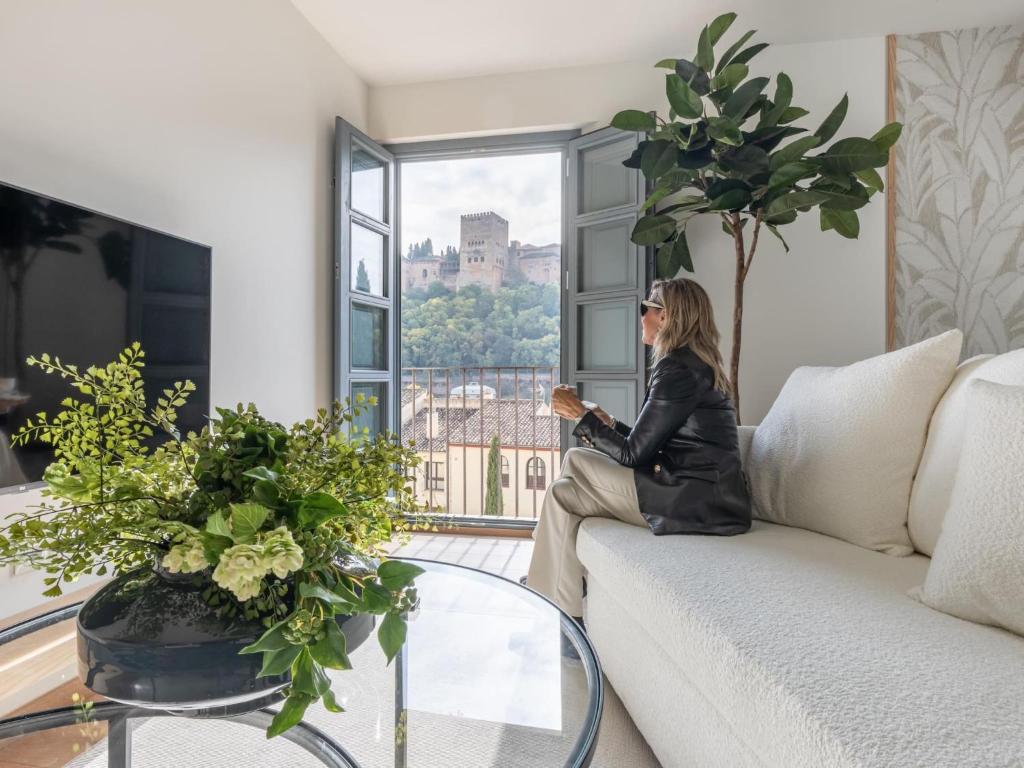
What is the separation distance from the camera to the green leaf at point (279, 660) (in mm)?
559

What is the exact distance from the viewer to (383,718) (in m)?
0.84

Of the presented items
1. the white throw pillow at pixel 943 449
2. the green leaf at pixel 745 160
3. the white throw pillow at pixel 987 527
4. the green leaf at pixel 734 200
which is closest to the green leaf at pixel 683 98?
the green leaf at pixel 745 160

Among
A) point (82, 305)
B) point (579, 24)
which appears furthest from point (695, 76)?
point (82, 305)

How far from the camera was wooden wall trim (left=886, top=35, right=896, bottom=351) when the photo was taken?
9.75ft

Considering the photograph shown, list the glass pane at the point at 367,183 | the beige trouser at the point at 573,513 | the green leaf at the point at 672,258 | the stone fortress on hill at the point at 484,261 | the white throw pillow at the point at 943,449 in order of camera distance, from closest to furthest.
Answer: the white throw pillow at the point at 943,449, the beige trouser at the point at 573,513, the green leaf at the point at 672,258, the glass pane at the point at 367,183, the stone fortress on hill at the point at 484,261

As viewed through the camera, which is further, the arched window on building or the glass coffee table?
the arched window on building

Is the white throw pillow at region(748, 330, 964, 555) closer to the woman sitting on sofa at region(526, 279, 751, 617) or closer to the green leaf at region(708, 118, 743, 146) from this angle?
the woman sitting on sofa at region(526, 279, 751, 617)

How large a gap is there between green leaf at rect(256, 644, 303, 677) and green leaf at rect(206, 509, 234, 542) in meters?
0.12

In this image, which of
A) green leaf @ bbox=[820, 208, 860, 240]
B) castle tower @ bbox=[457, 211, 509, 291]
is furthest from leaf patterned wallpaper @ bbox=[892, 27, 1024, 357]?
castle tower @ bbox=[457, 211, 509, 291]

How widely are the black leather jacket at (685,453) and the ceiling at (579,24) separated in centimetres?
198

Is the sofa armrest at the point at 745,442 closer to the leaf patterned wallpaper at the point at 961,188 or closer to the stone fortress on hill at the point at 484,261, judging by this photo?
the leaf patterned wallpaper at the point at 961,188

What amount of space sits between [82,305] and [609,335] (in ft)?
7.87

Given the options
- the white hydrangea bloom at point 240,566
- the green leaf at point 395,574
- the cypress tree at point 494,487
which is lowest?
the cypress tree at point 494,487

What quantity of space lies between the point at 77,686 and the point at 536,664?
0.67 meters
